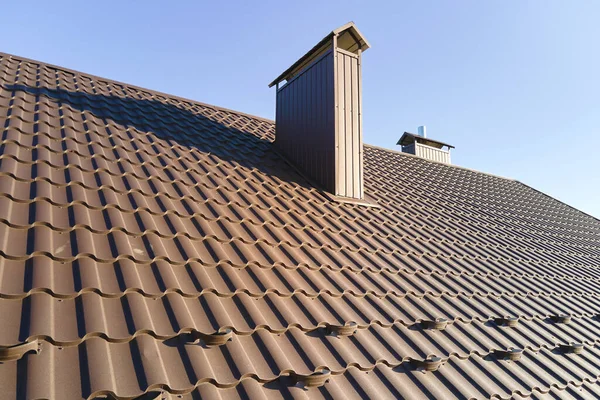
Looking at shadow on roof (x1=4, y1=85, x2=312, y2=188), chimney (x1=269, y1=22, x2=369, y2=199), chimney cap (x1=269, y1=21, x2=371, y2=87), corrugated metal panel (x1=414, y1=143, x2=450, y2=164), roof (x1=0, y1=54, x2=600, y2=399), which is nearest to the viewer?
roof (x1=0, y1=54, x2=600, y2=399)

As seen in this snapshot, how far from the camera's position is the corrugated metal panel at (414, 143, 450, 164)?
17.5 meters

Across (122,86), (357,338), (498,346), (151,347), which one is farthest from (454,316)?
(122,86)

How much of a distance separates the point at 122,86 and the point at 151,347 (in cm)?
518

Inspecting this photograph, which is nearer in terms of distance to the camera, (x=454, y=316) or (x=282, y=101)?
(x=454, y=316)

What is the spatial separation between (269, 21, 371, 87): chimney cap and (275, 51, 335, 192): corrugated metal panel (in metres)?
0.18

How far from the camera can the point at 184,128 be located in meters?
5.38

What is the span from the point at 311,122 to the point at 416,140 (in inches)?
545

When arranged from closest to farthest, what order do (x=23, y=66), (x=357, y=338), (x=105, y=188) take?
1. (x=357, y=338)
2. (x=105, y=188)
3. (x=23, y=66)

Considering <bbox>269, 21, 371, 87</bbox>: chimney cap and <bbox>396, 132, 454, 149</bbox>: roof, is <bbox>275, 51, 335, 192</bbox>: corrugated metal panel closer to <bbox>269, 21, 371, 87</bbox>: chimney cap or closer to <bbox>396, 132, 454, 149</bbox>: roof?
<bbox>269, 21, 371, 87</bbox>: chimney cap

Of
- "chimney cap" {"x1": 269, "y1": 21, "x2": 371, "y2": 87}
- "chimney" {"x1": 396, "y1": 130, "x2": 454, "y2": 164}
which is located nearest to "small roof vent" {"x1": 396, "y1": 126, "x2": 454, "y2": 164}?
"chimney" {"x1": 396, "y1": 130, "x2": 454, "y2": 164}

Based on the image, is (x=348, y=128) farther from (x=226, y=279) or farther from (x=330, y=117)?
(x=226, y=279)

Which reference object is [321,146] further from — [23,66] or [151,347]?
[23,66]

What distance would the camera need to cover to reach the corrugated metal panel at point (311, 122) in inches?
205

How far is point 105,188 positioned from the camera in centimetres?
335
